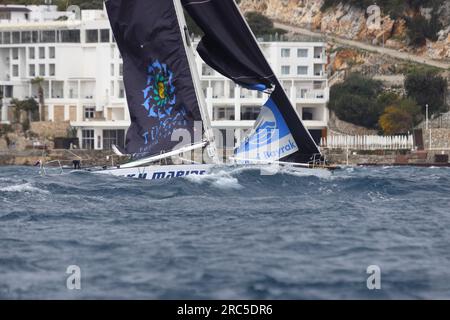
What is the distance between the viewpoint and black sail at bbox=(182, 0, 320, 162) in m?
51.8

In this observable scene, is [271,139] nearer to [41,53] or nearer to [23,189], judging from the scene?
[23,189]

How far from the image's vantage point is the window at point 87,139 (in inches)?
4158

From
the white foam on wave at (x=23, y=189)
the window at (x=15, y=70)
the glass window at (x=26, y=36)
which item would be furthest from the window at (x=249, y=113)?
the white foam on wave at (x=23, y=189)

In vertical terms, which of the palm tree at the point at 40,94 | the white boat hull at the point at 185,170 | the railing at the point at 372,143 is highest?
the palm tree at the point at 40,94

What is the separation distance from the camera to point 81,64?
4439 inches

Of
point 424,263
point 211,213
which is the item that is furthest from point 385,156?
point 424,263

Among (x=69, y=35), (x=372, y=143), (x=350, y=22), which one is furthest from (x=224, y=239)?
(x=350, y=22)

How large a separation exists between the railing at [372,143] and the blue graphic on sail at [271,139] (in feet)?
134

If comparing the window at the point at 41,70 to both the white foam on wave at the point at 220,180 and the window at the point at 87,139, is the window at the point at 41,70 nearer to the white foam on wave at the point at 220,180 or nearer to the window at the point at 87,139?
the window at the point at 87,139

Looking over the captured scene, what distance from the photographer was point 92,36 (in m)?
112

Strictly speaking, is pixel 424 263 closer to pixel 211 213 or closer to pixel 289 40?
pixel 211 213

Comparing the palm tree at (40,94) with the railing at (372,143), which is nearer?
the railing at (372,143)

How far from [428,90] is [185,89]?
4608 centimetres

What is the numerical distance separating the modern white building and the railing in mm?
4505
